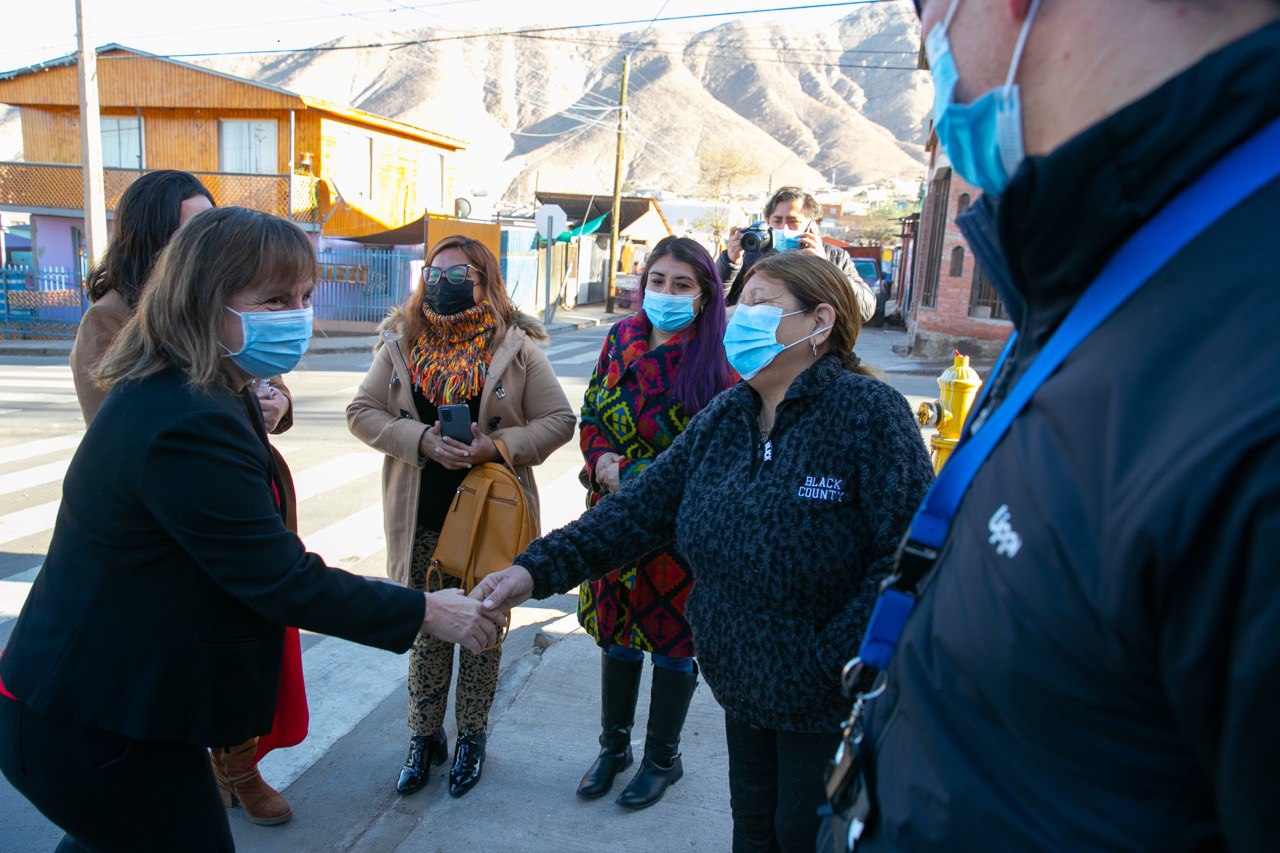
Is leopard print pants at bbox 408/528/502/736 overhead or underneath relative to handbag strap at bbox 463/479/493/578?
A: underneath

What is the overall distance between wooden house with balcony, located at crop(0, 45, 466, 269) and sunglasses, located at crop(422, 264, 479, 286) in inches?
841

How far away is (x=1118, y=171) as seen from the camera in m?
0.92

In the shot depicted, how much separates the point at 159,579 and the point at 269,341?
644mm

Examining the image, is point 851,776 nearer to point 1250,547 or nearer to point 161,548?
point 1250,547

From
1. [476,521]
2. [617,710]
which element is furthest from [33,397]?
[617,710]

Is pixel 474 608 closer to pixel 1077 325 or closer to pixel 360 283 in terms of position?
pixel 1077 325

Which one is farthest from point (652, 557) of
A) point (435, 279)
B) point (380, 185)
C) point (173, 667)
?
point (380, 185)

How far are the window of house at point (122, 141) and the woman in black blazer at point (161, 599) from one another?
29.6m

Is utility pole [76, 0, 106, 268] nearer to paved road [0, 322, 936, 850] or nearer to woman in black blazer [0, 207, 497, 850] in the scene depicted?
paved road [0, 322, 936, 850]

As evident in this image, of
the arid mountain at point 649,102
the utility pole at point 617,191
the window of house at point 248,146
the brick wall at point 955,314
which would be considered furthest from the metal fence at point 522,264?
the arid mountain at point 649,102

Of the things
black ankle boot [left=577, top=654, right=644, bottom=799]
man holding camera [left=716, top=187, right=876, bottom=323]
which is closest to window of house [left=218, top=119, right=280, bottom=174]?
man holding camera [left=716, top=187, right=876, bottom=323]

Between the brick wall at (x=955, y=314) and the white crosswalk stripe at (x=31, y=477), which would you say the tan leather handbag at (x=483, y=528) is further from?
the brick wall at (x=955, y=314)

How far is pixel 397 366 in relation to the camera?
3.84 m

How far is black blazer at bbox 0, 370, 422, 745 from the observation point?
1.97m
